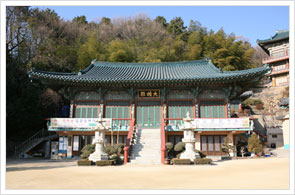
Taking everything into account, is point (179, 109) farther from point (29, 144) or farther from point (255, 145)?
point (29, 144)

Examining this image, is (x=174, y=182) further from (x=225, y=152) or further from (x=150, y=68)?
(x=150, y=68)

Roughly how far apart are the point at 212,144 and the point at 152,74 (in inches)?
343

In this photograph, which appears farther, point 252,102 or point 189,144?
point 252,102

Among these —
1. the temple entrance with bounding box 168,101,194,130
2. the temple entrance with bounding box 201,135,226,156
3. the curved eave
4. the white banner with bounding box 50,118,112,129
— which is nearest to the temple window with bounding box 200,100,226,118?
the temple entrance with bounding box 168,101,194,130

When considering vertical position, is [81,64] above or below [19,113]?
above

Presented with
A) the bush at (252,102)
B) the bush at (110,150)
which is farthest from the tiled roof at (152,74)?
the bush at (252,102)

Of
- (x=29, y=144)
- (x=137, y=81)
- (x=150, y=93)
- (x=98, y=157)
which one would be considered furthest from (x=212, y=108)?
(x=29, y=144)

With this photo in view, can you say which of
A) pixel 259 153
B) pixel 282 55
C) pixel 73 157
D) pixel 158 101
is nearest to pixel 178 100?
pixel 158 101

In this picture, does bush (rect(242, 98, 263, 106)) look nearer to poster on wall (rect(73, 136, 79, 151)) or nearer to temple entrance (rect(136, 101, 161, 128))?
temple entrance (rect(136, 101, 161, 128))

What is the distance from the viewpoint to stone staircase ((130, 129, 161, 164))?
15094 millimetres

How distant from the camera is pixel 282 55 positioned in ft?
147

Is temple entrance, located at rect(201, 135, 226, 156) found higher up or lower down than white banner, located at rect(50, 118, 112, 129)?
lower down

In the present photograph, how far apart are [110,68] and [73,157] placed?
10.0 metres

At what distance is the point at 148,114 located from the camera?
867 inches
